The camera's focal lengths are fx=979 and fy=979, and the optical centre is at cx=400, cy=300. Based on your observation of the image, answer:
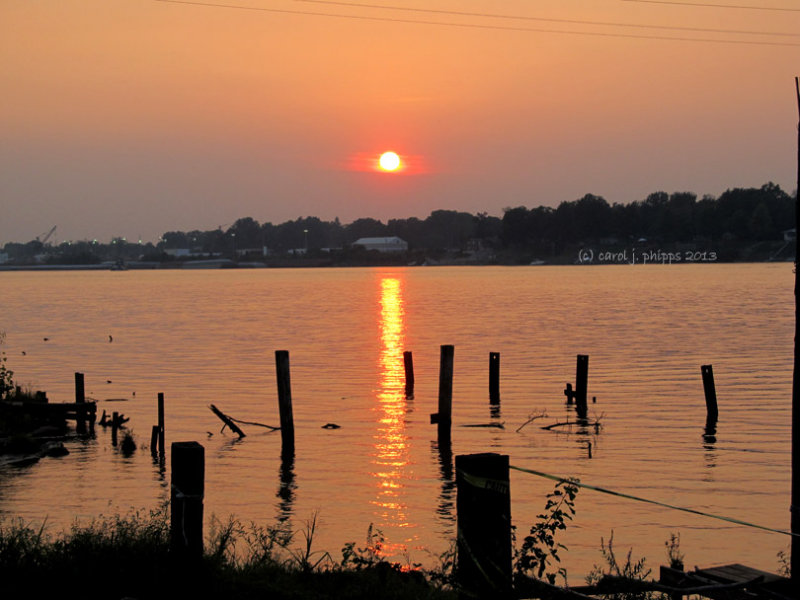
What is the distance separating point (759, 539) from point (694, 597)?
503cm

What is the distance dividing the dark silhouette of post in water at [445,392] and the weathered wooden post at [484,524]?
724 inches

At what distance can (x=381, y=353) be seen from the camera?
57594 mm

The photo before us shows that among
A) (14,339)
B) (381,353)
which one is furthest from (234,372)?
(14,339)

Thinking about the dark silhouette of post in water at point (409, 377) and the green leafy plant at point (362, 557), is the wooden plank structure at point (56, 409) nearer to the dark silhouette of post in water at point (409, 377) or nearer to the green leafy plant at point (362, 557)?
the dark silhouette of post in water at point (409, 377)

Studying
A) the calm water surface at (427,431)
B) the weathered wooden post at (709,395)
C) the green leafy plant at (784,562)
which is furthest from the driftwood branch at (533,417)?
the green leafy plant at (784,562)

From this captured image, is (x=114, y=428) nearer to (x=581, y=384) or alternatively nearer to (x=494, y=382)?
(x=494, y=382)

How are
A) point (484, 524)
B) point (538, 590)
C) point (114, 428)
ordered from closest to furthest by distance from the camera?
point (484, 524)
point (538, 590)
point (114, 428)

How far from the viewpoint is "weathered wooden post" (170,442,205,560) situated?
27.8 ft

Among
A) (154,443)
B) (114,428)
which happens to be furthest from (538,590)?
(114,428)

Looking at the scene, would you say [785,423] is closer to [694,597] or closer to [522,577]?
[694,597]

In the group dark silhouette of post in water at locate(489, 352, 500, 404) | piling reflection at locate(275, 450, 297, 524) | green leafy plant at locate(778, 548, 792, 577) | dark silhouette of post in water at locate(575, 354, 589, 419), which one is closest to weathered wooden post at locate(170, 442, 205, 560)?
green leafy plant at locate(778, 548, 792, 577)

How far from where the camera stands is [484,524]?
7473mm

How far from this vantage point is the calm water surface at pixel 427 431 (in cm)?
1853

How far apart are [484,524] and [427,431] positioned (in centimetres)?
2142
